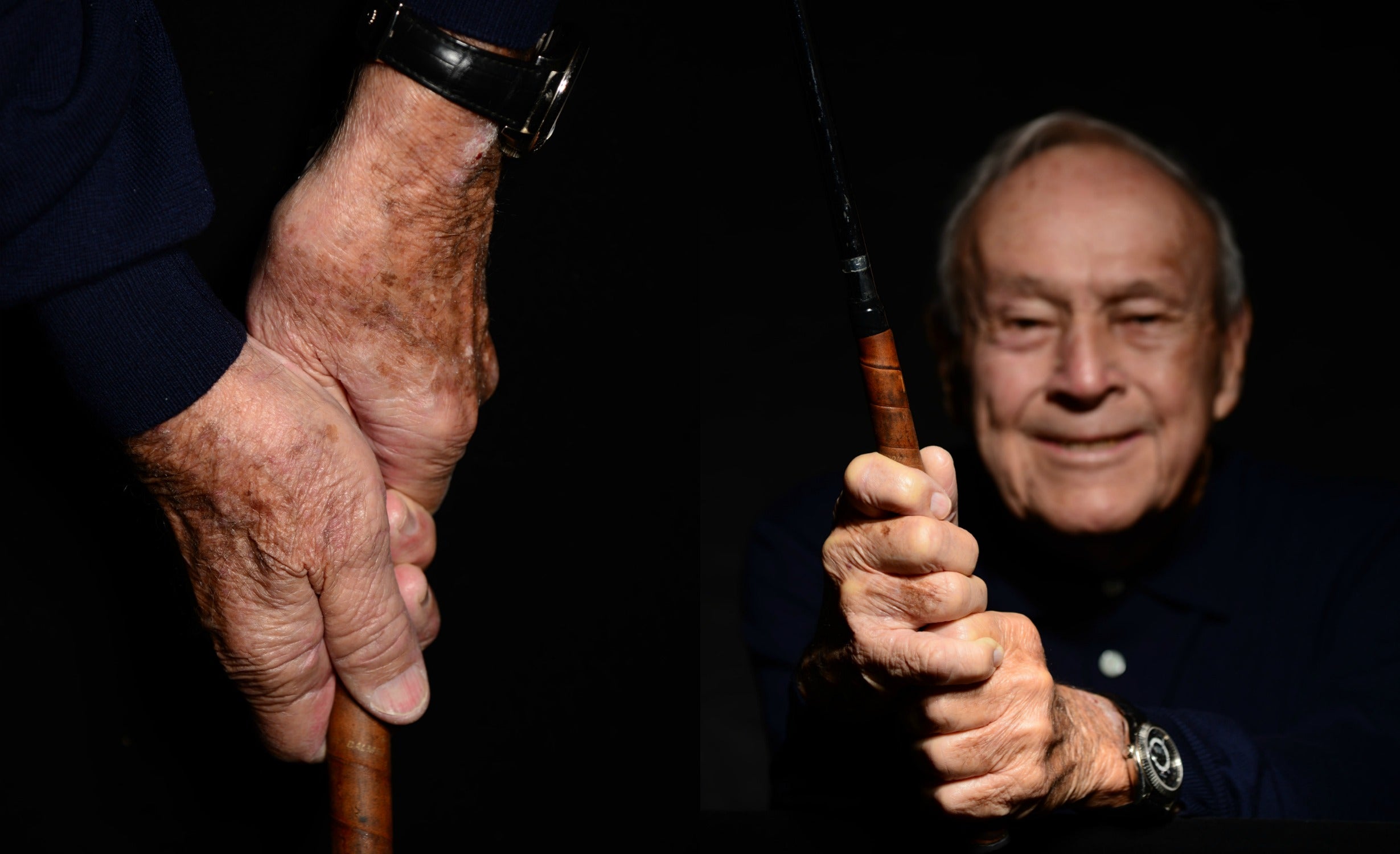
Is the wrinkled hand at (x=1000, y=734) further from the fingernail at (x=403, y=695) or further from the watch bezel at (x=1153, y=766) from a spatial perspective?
the fingernail at (x=403, y=695)

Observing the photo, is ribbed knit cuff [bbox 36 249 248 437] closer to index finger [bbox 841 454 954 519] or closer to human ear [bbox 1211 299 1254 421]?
index finger [bbox 841 454 954 519]

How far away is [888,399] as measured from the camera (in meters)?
0.78

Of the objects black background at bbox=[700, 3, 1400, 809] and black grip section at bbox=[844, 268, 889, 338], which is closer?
black grip section at bbox=[844, 268, 889, 338]

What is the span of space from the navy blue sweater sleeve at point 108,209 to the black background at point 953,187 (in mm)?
1592

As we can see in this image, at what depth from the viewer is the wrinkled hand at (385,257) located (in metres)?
0.86

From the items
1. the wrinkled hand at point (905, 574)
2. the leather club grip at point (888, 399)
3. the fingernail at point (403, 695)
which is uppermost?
the leather club grip at point (888, 399)

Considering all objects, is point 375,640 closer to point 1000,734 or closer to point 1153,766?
point 1000,734

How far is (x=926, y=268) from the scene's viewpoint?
237cm

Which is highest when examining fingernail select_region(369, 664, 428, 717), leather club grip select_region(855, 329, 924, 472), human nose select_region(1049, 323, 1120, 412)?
human nose select_region(1049, 323, 1120, 412)

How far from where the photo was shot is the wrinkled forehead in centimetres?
168

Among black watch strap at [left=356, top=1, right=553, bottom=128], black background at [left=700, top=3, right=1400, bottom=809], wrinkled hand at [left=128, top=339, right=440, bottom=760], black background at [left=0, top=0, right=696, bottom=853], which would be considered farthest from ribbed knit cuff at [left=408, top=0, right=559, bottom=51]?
black background at [left=700, top=3, right=1400, bottom=809]

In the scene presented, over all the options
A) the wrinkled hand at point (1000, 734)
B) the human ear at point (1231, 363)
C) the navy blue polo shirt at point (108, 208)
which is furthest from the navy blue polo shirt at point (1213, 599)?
the navy blue polo shirt at point (108, 208)

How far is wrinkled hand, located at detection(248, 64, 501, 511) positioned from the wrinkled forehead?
3.41 feet

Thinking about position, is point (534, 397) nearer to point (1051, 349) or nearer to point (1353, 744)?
point (1051, 349)
